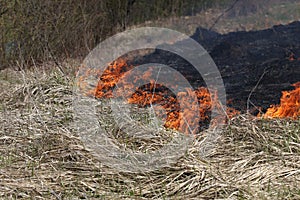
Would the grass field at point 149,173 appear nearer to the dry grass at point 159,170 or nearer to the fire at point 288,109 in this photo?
the dry grass at point 159,170

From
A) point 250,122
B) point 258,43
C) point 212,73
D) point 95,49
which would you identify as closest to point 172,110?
point 250,122

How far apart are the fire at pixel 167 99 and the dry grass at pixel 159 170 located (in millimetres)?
517

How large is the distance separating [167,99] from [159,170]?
1.77 meters

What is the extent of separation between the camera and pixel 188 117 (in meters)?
4.64

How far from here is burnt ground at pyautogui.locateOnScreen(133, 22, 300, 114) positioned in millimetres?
5480

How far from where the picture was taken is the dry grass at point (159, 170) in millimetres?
3316

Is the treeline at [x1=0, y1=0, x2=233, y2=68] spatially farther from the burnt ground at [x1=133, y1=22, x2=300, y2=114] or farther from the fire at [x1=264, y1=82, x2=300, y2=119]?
the fire at [x1=264, y1=82, x2=300, y2=119]

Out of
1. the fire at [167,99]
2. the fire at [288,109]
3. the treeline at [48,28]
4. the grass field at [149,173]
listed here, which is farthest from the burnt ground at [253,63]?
the treeline at [48,28]

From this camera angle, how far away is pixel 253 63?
7.00 metres

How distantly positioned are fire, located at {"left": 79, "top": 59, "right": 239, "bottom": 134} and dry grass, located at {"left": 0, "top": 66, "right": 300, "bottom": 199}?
517 millimetres

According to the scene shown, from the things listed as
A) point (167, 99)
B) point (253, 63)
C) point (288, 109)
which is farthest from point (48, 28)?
point (288, 109)

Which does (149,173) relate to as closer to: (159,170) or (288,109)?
(159,170)

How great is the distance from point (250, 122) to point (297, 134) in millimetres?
415

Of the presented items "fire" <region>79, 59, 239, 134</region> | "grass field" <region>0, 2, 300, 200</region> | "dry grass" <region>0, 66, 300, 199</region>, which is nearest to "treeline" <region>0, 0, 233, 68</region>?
"fire" <region>79, 59, 239, 134</region>
